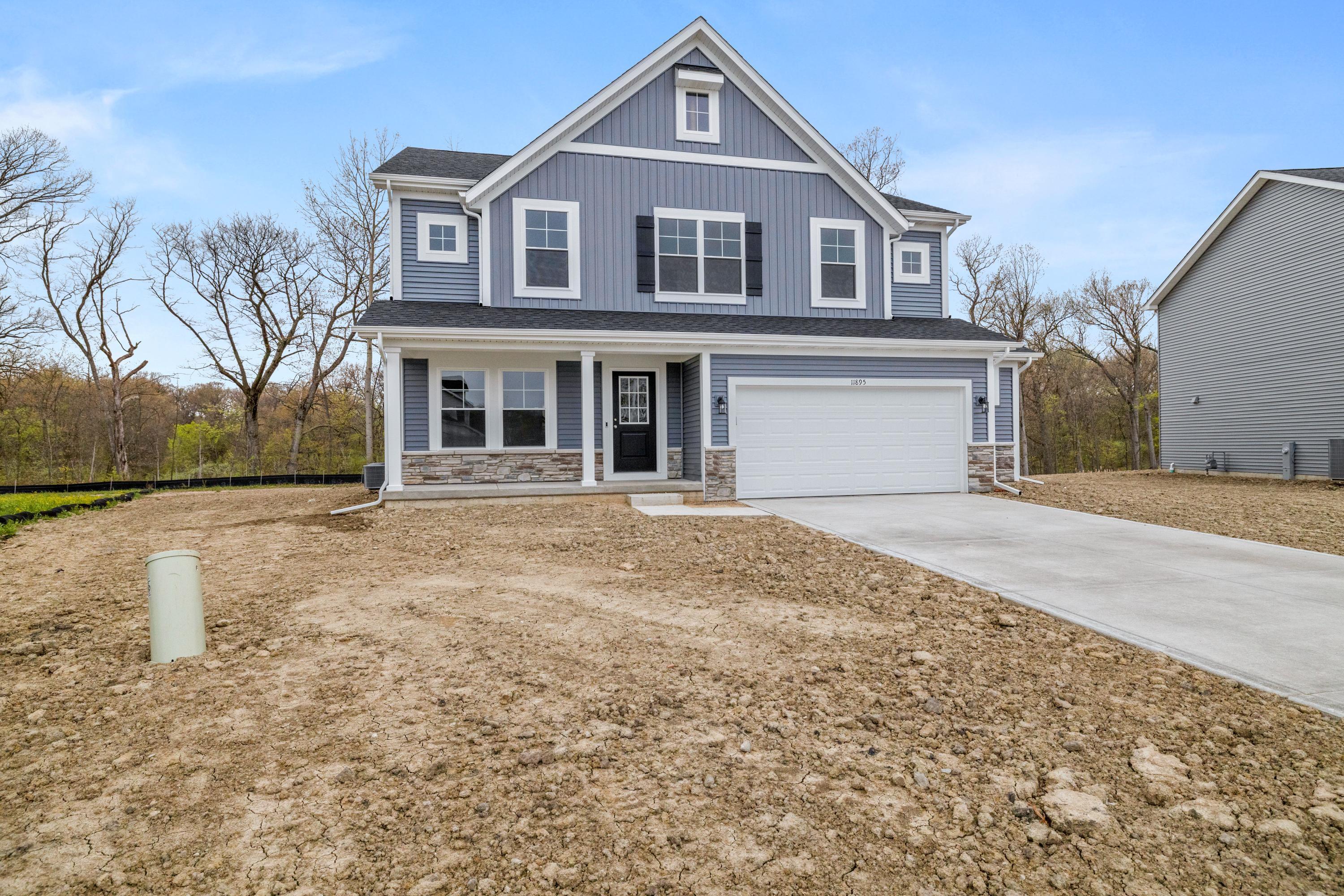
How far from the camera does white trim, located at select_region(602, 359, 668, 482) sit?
1198 centimetres

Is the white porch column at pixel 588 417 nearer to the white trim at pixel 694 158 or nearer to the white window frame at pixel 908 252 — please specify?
the white trim at pixel 694 158

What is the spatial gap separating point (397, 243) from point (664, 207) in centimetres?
467

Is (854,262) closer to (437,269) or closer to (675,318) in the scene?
(675,318)

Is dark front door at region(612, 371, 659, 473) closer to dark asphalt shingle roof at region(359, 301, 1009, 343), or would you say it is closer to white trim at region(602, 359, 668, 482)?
white trim at region(602, 359, 668, 482)

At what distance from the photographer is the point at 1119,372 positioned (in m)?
30.1

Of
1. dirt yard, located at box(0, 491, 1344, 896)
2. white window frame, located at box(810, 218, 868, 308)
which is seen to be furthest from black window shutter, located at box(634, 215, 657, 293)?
dirt yard, located at box(0, 491, 1344, 896)

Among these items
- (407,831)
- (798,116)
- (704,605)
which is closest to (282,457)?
(798,116)

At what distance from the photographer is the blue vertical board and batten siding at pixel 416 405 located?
11445 mm

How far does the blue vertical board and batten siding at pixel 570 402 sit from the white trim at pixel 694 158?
365 cm

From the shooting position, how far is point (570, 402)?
1203 centimetres

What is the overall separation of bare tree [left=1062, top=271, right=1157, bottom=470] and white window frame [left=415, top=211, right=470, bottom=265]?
2664cm

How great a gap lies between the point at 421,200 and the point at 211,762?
35.7 feet

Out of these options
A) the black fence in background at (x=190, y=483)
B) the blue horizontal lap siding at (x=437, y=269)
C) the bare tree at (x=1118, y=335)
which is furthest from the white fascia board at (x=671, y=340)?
the bare tree at (x=1118, y=335)

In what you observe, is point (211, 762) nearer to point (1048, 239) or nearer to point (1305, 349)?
point (1305, 349)
